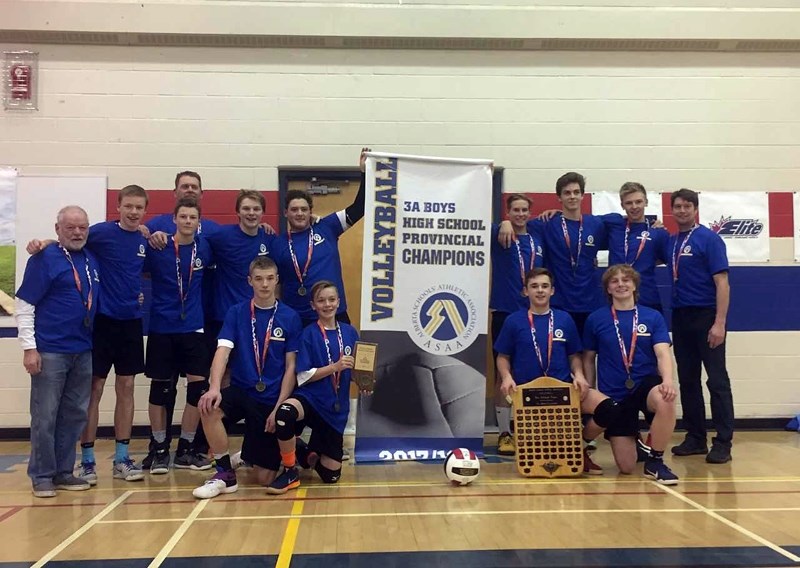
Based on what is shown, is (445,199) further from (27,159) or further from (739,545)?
(27,159)

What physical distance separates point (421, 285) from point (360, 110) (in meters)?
2.37

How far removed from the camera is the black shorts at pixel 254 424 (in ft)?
13.8

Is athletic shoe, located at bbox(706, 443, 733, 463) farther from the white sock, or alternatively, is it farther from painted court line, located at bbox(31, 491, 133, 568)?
painted court line, located at bbox(31, 491, 133, 568)

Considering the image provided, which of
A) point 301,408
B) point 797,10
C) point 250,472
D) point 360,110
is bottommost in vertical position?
point 250,472

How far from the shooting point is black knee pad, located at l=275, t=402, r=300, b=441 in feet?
13.1

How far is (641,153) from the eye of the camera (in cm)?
643

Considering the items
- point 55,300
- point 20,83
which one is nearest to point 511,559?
point 55,300

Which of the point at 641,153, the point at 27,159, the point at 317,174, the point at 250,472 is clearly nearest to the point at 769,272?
the point at 641,153

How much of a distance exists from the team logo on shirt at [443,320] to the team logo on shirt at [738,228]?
3238 millimetres

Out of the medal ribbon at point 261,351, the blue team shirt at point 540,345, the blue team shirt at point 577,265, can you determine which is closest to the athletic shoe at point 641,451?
the blue team shirt at point 540,345

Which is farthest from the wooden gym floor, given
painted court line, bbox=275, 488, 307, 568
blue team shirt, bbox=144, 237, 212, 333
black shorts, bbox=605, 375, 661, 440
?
blue team shirt, bbox=144, 237, 212, 333

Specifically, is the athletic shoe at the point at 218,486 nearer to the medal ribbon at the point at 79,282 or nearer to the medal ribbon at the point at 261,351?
the medal ribbon at the point at 261,351

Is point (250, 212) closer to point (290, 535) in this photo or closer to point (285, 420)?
point (285, 420)

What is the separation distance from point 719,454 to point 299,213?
3.75 metres
